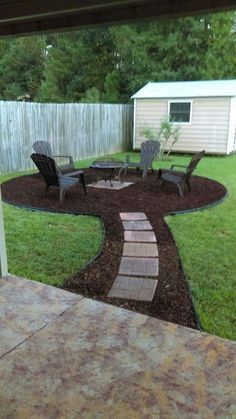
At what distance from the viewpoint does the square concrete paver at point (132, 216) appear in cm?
499

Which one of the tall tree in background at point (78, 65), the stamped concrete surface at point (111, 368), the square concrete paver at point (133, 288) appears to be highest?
the tall tree in background at point (78, 65)

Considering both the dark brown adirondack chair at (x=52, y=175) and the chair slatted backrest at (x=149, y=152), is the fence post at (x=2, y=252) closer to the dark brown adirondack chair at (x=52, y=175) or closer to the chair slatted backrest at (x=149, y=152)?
the dark brown adirondack chair at (x=52, y=175)

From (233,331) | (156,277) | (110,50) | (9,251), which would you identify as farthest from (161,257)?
(110,50)

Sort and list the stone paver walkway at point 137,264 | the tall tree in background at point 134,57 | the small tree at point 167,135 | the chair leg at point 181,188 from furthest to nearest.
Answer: the tall tree in background at point 134,57
the small tree at point 167,135
the chair leg at point 181,188
the stone paver walkway at point 137,264

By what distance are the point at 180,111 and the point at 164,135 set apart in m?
1.51

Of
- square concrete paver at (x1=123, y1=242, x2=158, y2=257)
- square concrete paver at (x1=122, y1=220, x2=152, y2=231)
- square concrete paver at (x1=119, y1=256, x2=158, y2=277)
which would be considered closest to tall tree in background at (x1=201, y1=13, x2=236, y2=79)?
square concrete paver at (x1=122, y1=220, x2=152, y2=231)

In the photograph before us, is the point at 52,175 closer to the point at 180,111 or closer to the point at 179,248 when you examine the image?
the point at 179,248

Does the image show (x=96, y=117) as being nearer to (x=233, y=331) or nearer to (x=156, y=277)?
(x=156, y=277)

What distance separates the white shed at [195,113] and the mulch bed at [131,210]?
4636 mm

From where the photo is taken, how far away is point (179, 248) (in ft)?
13.1

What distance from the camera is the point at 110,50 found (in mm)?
19062

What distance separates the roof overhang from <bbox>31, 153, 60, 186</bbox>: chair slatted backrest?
134 inches

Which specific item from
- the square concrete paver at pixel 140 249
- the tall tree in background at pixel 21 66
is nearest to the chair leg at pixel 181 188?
the square concrete paver at pixel 140 249

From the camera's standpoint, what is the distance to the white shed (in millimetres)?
11930
